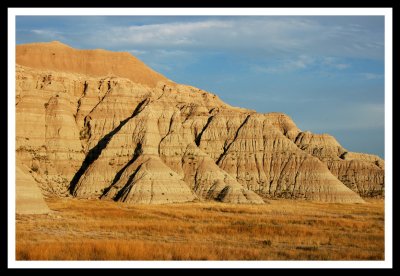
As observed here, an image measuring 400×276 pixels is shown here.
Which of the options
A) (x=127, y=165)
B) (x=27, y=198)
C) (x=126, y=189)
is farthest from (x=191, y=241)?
(x=127, y=165)

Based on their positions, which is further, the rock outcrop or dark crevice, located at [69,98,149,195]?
dark crevice, located at [69,98,149,195]

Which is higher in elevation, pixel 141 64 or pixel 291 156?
pixel 141 64

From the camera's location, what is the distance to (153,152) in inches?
3487

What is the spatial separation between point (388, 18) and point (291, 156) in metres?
78.0

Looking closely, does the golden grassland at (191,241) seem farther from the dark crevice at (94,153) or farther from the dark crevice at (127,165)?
the dark crevice at (94,153)

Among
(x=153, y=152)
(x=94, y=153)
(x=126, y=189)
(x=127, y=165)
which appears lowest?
(x=126, y=189)

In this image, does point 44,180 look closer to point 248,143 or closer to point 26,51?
point 248,143

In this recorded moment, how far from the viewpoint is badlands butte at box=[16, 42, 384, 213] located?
8156cm

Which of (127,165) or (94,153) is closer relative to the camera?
(127,165)

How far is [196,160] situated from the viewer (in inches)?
3588

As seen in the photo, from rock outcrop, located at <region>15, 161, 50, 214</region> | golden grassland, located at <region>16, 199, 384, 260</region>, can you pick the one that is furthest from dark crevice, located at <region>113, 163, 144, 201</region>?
golden grassland, located at <region>16, 199, 384, 260</region>

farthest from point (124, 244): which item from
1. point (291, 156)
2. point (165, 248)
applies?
point (291, 156)

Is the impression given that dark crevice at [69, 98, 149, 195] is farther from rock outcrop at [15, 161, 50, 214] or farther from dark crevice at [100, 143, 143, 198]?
rock outcrop at [15, 161, 50, 214]

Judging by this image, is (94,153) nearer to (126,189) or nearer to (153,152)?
(153,152)
